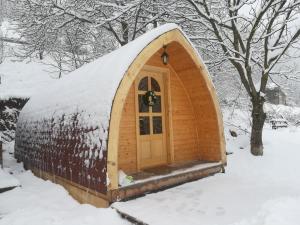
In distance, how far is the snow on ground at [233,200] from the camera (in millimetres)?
4543

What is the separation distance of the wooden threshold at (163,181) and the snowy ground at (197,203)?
0.15 metres

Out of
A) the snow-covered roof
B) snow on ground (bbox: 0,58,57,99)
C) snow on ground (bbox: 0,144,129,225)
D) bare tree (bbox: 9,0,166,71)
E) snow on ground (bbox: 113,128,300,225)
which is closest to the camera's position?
snow on ground (bbox: 113,128,300,225)

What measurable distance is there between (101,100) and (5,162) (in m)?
7.19

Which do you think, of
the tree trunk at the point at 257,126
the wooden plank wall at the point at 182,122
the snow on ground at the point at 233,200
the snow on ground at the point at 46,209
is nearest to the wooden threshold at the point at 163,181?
the snow on ground at the point at 233,200

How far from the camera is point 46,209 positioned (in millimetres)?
5805

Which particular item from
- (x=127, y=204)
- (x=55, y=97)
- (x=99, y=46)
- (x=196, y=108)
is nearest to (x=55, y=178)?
(x=55, y=97)

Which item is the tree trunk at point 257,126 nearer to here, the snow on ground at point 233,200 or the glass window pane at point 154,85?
the snow on ground at point 233,200

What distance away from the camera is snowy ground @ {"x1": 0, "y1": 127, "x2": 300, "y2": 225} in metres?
4.62

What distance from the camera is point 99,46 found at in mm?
16031

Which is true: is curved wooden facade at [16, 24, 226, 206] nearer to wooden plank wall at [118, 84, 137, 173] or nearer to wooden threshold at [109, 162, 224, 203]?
wooden plank wall at [118, 84, 137, 173]

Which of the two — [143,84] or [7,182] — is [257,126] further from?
[7,182]

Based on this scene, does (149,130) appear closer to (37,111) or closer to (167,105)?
(167,105)

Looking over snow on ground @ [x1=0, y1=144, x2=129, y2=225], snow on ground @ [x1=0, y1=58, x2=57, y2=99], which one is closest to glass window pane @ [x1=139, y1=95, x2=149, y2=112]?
snow on ground @ [x1=0, y1=144, x2=129, y2=225]

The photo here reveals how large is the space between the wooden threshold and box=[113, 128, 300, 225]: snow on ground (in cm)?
14
